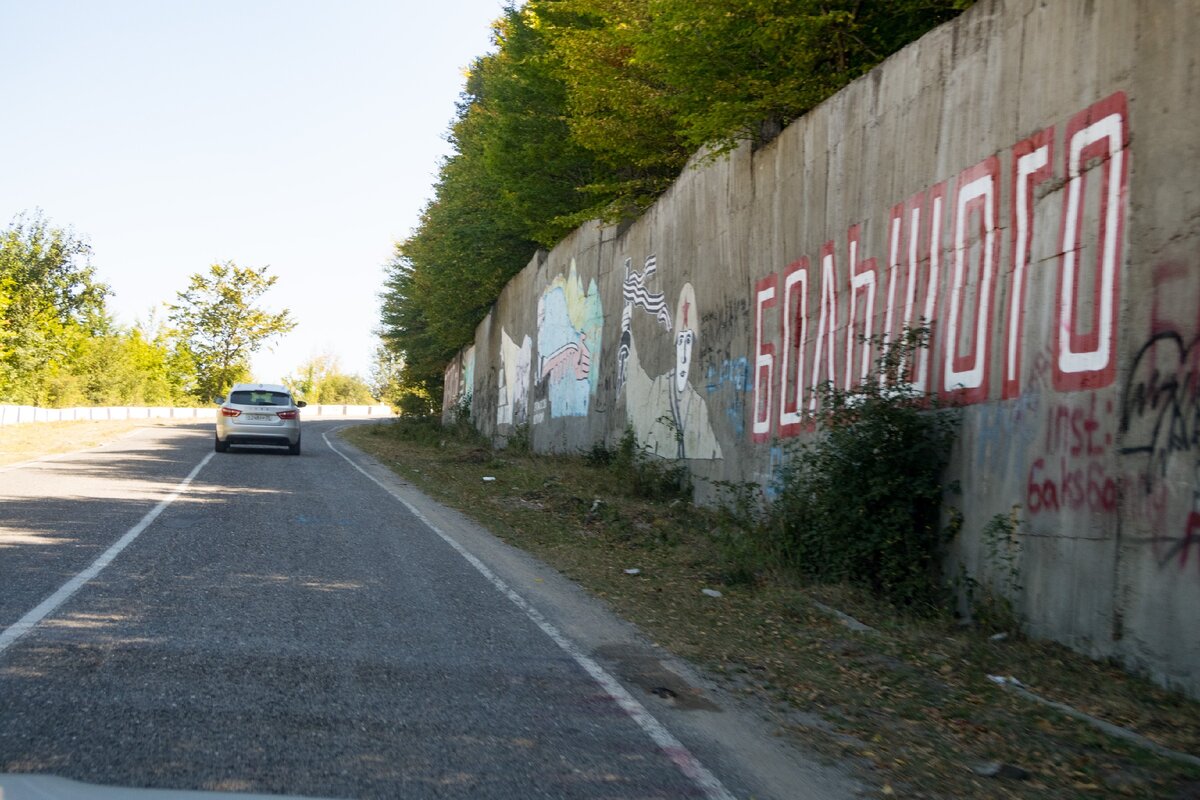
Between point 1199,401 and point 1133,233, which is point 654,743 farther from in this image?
point 1133,233

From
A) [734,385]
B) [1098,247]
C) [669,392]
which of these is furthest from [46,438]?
[1098,247]

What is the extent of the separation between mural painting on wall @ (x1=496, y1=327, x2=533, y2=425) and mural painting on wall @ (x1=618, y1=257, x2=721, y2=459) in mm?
10670

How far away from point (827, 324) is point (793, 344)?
1056 mm

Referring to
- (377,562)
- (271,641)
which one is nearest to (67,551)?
(377,562)

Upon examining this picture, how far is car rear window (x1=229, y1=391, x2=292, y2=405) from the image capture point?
25.5 metres

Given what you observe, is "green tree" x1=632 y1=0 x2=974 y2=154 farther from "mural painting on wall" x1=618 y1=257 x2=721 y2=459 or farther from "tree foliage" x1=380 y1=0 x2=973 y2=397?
"mural painting on wall" x1=618 y1=257 x2=721 y2=459

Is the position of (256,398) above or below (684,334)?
below

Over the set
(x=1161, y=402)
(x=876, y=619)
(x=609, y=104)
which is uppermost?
(x=609, y=104)

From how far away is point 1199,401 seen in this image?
238 inches

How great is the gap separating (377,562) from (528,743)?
18.6ft

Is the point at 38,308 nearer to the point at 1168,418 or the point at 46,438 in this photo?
the point at 46,438

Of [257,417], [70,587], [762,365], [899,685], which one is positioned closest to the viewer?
[899,685]

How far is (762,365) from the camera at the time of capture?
14.1m

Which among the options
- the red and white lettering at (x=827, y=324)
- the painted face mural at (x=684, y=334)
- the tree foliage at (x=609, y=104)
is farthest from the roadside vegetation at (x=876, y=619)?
the tree foliage at (x=609, y=104)
